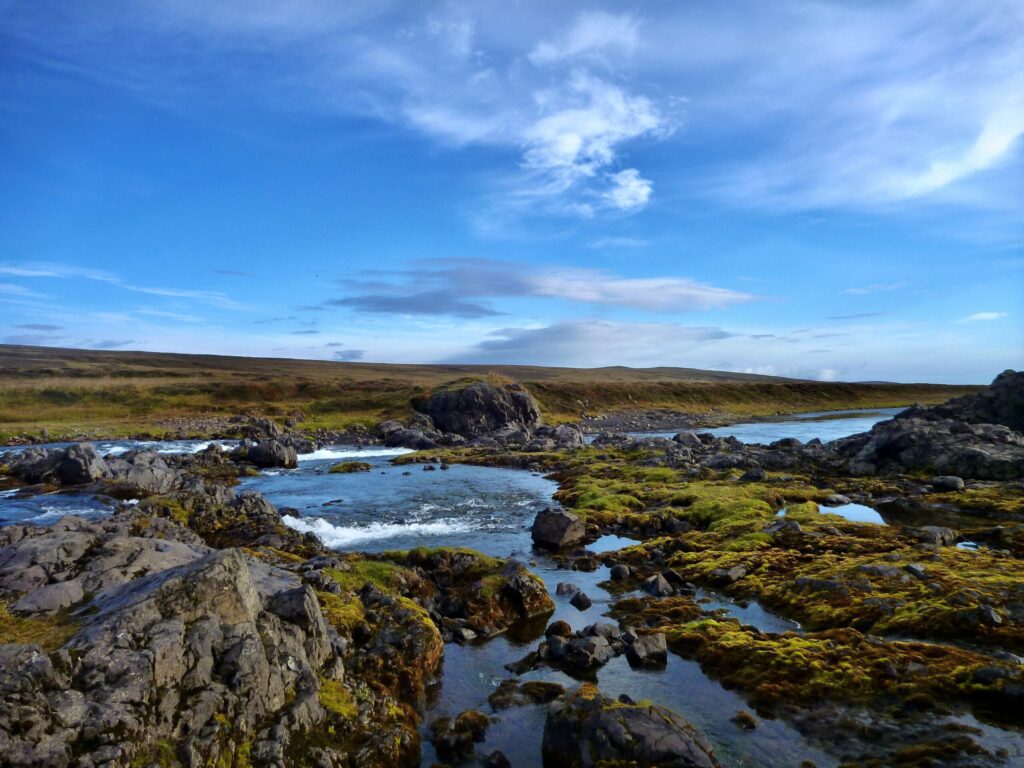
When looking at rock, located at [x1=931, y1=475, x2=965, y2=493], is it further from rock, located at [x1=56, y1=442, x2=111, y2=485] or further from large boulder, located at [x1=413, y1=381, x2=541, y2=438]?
large boulder, located at [x1=413, y1=381, x2=541, y2=438]

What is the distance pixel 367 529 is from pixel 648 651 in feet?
79.2

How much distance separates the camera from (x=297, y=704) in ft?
42.9

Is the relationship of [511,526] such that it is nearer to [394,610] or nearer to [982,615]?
[394,610]

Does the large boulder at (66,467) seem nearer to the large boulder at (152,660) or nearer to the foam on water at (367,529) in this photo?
the foam on water at (367,529)

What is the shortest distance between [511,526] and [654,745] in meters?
27.7

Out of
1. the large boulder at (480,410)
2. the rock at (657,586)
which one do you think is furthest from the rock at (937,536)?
the large boulder at (480,410)

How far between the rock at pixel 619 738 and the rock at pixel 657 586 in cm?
1222

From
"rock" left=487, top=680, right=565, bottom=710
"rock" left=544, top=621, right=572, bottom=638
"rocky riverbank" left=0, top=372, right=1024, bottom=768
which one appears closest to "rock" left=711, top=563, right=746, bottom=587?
"rocky riverbank" left=0, top=372, right=1024, bottom=768

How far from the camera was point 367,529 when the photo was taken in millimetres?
39156

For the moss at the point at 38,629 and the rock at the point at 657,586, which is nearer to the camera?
the moss at the point at 38,629

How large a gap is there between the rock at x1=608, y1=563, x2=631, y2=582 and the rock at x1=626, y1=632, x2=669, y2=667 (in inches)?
336

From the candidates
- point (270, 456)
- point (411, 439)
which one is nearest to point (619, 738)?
point (270, 456)

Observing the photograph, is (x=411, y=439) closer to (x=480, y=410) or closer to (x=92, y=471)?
(x=480, y=410)

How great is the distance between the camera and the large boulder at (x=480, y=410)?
114 metres
